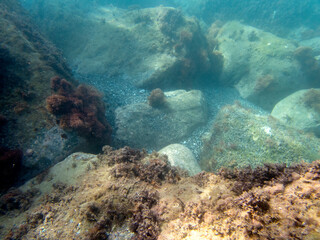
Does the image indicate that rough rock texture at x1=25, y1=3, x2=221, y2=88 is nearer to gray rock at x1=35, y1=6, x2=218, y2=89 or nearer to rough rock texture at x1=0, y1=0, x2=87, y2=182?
gray rock at x1=35, y1=6, x2=218, y2=89

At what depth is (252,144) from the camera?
22.0 feet

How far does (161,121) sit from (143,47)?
6.22 meters

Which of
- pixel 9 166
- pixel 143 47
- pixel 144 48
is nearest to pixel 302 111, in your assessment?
pixel 144 48

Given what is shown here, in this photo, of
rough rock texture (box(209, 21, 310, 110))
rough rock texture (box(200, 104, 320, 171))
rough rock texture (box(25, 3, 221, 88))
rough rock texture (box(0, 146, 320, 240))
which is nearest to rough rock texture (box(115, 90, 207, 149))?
rough rock texture (box(200, 104, 320, 171))

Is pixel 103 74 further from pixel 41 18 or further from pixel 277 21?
pixel 277 21

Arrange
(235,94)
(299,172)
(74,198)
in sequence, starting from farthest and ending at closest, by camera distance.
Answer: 1. (235,94)
2. (74,198)
3. (299,172)

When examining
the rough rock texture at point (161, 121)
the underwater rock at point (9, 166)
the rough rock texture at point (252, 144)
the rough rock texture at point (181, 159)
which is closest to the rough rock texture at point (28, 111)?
the underwater rock at point (9, 166)

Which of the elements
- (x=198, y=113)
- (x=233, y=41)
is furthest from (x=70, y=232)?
(x=233, y=41)

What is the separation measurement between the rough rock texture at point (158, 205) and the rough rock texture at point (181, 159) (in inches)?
85.0

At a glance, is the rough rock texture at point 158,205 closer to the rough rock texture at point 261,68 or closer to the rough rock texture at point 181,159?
the rough rock texture at point 181,159

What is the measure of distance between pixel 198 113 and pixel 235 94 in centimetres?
556

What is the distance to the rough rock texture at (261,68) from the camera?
12109 mm

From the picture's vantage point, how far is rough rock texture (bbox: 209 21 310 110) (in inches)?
477

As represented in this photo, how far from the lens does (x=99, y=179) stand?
130 inches
